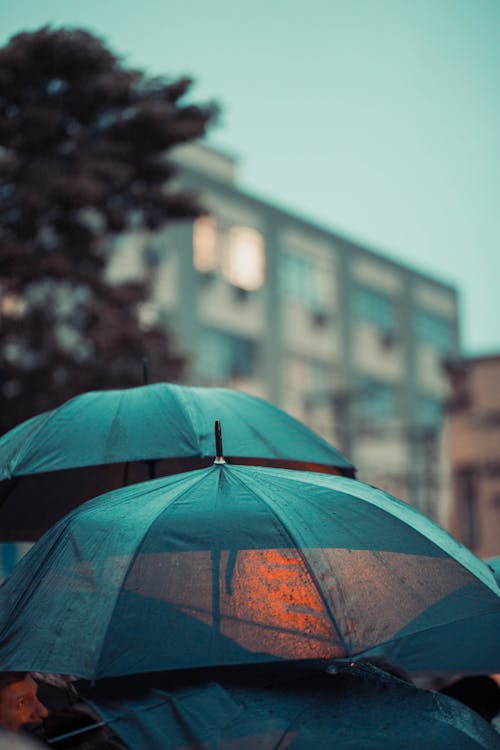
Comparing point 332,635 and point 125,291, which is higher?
point 125,291

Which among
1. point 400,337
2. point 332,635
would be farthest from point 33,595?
point 400,337

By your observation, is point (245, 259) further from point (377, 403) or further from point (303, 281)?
point (377, 403)

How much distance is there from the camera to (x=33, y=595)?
14.9ft

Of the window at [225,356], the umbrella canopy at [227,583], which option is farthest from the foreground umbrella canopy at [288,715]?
the window at [225,356]

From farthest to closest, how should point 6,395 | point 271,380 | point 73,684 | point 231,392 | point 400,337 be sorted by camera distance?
point 400,337 → point 271,380 → point 6,395 → point 231,392 → point 73,684

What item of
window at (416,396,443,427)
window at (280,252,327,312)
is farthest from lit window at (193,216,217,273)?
window at (416,396,443,427)

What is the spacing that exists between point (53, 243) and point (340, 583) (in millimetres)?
9798

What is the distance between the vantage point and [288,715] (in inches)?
175

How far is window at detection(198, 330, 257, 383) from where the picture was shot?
31062 mm

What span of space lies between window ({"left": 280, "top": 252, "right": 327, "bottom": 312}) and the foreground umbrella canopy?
99.4 feet

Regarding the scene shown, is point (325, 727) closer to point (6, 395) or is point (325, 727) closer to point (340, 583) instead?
point (340, 583)

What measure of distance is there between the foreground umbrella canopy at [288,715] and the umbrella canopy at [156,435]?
159cm

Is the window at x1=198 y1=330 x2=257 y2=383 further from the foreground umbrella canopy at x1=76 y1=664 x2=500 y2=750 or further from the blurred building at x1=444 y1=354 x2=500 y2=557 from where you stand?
the foreground umbrella canopy at x1=76 y1=664 x2=500 y2=750

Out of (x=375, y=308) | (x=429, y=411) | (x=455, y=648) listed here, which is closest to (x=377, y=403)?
(x=375, y=308)
